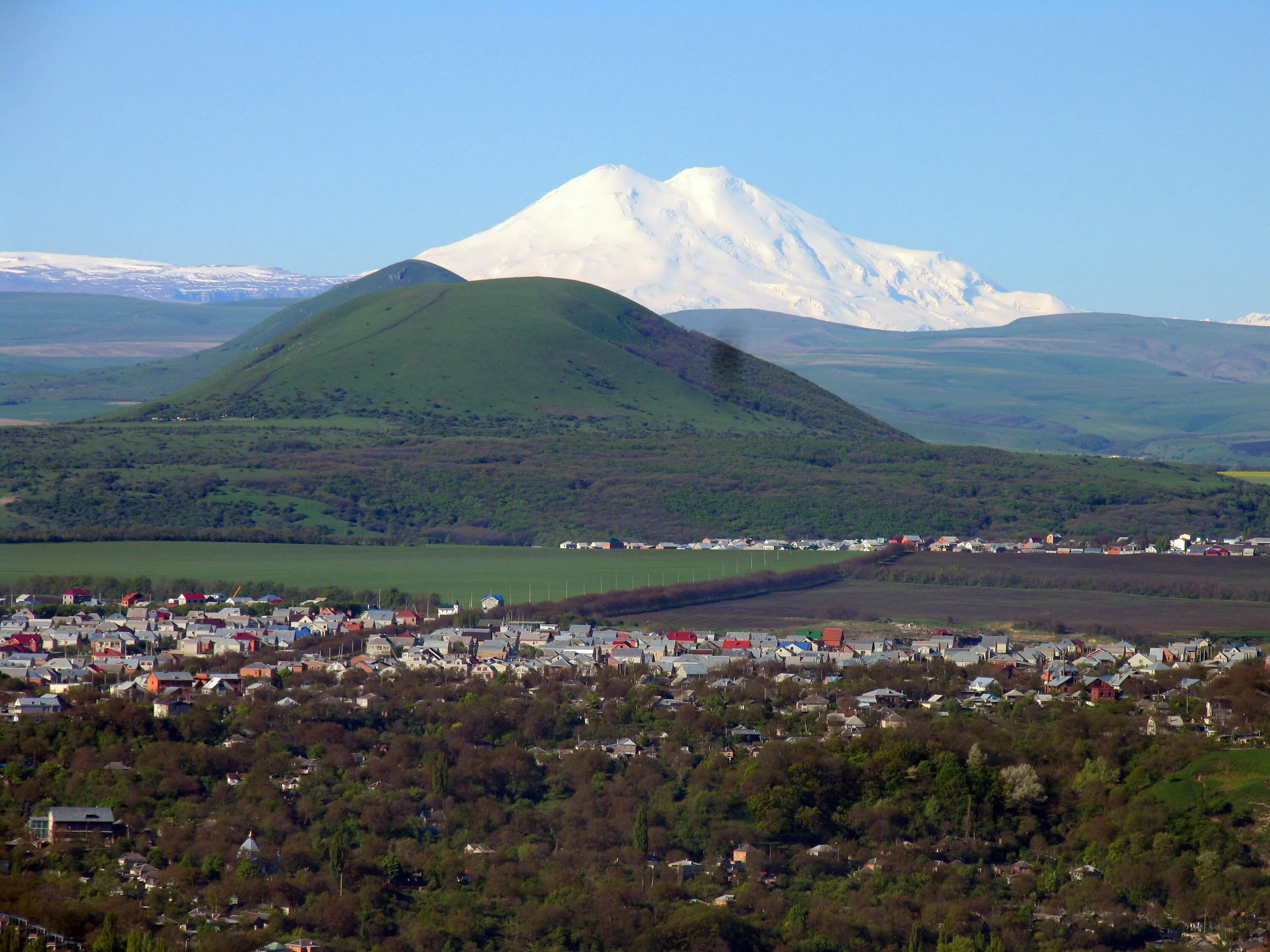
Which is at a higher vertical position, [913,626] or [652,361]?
[652,361]

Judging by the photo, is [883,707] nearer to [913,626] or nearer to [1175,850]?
[1175,850]

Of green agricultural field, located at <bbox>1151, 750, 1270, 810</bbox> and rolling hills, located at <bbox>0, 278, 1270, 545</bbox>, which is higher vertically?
rolling hills, located at <bbox>0, 278, 1270, 545</bbox>

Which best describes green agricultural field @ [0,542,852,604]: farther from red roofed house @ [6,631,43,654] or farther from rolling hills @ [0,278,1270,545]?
red roofed house @ [6,631,43,654]

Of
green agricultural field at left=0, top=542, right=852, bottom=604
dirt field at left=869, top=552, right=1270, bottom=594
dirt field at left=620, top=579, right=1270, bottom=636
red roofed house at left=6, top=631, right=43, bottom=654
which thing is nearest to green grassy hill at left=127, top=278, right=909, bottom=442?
green agricultural field at left=0, top=542, right=852, bottom=604

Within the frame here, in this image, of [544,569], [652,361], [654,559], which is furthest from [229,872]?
[652,361]

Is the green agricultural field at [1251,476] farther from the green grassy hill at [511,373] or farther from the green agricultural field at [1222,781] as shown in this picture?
the green agricultural field at [1222,781]

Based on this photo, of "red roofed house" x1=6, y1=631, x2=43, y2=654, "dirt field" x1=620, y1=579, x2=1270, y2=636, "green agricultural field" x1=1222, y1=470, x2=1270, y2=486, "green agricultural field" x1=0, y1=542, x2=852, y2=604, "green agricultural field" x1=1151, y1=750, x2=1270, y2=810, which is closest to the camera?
"green agricultural field" x1=1151, y1=750, x2=1270, y2=810

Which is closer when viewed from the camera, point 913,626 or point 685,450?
point 913,626

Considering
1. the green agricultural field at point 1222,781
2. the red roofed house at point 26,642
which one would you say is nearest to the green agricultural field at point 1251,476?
the red roofed house at point 26,642
